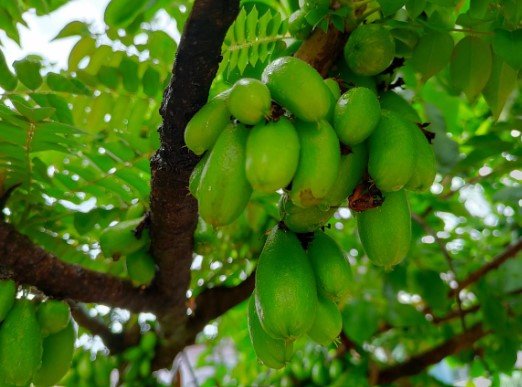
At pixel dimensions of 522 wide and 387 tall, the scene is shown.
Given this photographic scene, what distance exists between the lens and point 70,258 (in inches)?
45.9

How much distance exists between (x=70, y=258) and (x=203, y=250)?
310 millimetres

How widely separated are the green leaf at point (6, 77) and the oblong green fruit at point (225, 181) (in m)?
0.54

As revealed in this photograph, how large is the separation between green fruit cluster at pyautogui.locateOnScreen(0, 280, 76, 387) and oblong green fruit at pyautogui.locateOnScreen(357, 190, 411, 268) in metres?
0.49

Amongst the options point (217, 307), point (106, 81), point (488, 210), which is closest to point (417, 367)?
point (217, 307)

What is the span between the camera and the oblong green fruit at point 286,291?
0.60 metres

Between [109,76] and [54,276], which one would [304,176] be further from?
[109,76]

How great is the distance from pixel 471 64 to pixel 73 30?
2.52 feet

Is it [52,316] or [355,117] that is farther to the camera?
[52,316]

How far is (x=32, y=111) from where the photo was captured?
0.77 meters

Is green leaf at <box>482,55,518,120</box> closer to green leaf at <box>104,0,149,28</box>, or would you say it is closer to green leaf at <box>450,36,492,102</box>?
green leaf at <box>450,36,492,102</box>

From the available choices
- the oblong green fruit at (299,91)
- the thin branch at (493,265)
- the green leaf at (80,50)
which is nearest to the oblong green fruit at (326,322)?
the oblong green fruit at (299,91)

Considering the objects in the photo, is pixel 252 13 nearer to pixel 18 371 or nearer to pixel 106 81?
pixel 106 81

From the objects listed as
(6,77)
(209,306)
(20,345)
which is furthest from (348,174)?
(209,306)

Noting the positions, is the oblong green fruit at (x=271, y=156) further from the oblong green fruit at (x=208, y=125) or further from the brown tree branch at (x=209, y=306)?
the brown tree branch at (x=209, y=306)
